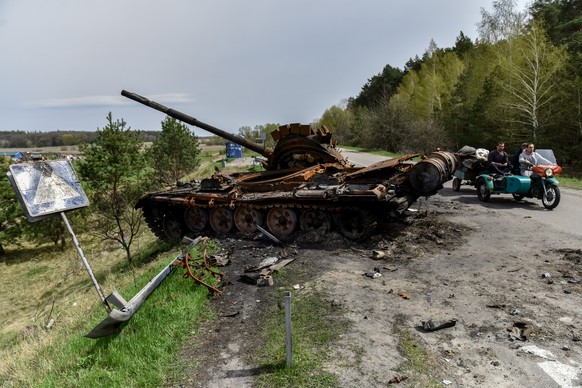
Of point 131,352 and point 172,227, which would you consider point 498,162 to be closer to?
point 172,227

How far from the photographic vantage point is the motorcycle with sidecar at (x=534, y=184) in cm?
1124

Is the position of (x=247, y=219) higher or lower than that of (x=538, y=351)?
higher

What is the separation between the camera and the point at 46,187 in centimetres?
585

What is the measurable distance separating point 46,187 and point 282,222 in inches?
213

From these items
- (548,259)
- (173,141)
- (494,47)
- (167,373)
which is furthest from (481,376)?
(494,47)

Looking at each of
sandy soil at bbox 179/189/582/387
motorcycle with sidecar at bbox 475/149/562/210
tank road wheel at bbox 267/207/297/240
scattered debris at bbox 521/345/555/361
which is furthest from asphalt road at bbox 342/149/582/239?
tank road wheel at bbox 267/207/297/240

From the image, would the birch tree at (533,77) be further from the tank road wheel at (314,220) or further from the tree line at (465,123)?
the tank road wheel at (314,220)

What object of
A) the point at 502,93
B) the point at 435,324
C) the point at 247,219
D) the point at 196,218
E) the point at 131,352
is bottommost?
the point at 131,352

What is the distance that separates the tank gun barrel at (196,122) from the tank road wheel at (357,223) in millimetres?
4353

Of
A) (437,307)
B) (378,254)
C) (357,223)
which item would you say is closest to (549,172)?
(357,223)

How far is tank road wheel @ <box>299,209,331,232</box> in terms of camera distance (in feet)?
30.8

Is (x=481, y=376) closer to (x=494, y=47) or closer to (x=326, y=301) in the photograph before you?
(x=326, y=301)

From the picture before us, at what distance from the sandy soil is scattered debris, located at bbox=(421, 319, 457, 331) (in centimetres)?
5

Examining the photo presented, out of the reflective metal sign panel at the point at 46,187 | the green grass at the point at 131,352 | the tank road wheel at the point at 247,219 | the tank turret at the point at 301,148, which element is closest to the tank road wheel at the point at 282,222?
the tank road wheel at the point at 247,219
